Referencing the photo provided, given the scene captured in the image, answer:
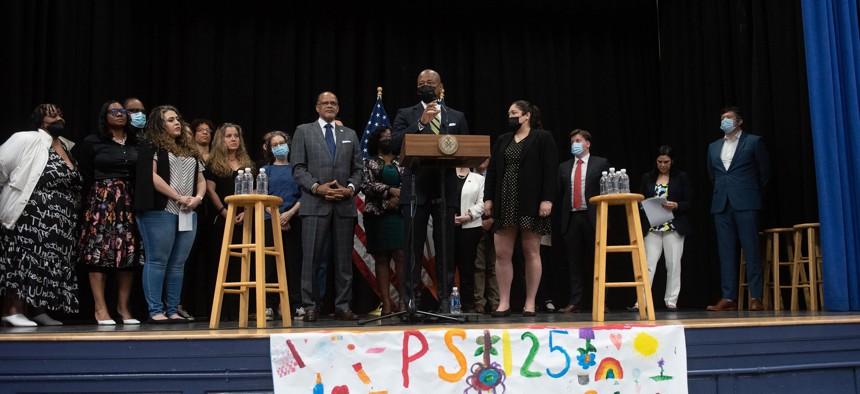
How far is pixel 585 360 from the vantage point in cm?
347

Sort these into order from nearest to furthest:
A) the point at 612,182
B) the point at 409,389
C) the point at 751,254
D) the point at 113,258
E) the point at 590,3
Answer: the point at 409,389 < the point at 612,182 < the point at 113,258 < the point at 751,254 < the point at 590,3

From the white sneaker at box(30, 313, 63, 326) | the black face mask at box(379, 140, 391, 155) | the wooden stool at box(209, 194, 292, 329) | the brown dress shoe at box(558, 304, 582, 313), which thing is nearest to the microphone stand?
the wooden stool at box(209, 194, 292, 329)

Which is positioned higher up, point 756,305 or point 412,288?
point 412,288

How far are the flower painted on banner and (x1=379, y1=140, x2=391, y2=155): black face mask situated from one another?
2809 mm

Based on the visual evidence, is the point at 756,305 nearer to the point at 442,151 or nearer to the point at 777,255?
the point at 777,255

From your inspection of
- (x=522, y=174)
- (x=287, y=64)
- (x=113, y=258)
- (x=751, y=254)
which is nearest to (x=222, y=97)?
(x=287, y=64)

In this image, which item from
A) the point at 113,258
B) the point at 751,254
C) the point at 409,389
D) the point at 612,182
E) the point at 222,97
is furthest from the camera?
the point at 222,97

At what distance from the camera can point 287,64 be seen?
746 centimetres

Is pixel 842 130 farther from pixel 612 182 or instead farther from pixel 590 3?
pixel 590 3

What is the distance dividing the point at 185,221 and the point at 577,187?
3159 millimetres

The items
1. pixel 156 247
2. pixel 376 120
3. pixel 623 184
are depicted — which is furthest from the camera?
pixel 376 120

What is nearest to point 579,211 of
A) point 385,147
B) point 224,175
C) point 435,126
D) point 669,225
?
point 669,225

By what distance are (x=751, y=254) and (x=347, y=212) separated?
333 cm

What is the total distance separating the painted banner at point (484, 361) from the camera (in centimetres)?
335
